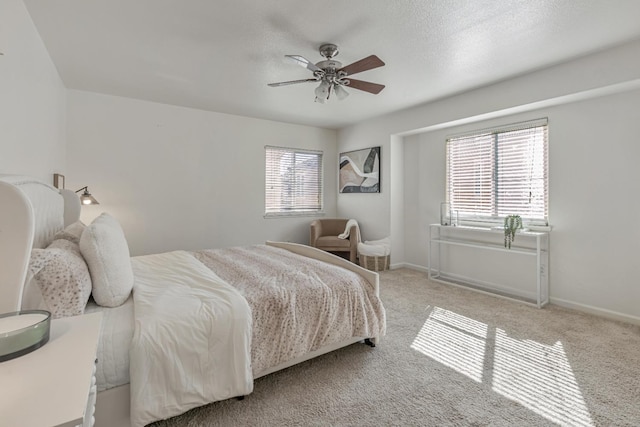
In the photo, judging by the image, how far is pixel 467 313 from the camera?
3.08 meters

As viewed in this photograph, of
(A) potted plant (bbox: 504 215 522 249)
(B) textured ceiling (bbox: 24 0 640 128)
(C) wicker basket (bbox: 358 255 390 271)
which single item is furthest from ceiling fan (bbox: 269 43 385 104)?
(C) wicker basket (bbox: 358 255 390 271)

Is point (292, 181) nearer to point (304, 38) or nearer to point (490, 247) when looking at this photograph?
point (304, 38)

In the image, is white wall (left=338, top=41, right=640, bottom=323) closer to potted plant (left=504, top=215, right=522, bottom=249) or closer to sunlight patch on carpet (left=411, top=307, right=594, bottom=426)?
potted plant (left=504, top=215, right=522, bottom=249)

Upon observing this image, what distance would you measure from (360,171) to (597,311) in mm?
3617

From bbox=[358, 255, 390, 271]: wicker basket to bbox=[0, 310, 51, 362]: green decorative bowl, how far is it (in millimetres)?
4090

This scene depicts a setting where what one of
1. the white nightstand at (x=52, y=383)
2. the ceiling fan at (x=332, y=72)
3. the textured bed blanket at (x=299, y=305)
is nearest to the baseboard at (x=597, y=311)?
the textured bed blanket at (x=299, y=305)

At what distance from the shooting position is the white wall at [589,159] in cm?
282

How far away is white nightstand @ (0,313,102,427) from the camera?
2.05ft

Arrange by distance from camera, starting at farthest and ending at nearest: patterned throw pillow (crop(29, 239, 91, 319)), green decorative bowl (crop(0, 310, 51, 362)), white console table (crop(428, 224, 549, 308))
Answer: white console table (crop(428, 224, 549, 308)) < patterned throw pillow (crop(29, 239, 91, 319)) < green decorative bowl (crop(0, 310, 51, 362))

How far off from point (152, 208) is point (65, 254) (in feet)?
9.56

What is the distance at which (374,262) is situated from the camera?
4652mm

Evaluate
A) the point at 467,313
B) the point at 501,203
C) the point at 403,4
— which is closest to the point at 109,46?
the point at 403,4

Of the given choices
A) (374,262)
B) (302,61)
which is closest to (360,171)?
(374,262)

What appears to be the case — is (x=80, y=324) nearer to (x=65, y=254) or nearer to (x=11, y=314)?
(x=11, y=314)
